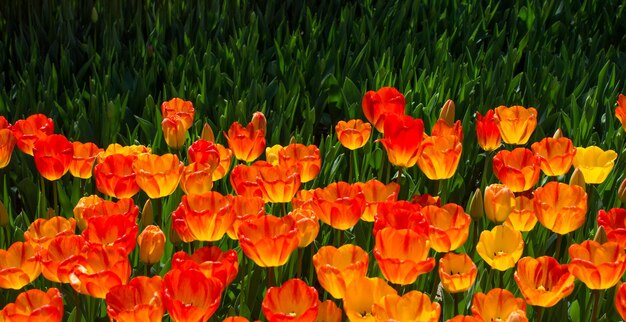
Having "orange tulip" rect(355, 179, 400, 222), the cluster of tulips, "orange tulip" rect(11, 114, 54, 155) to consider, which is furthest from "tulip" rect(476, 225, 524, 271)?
"orange tulip" rect(11, 114, 54, 155)

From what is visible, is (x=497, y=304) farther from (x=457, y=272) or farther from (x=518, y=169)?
(x=518, y=169)

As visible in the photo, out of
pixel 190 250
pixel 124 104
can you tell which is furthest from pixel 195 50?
pixel 190 250

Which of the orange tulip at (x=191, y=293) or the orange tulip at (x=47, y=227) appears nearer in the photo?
the orange tulip at (x=191, y=293)

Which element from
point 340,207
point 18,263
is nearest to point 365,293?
point 340,207

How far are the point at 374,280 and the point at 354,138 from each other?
3.04ft

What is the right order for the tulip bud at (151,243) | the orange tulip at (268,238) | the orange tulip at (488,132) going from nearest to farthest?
the orange tulip at (268,238), the tulip bud at (151,243), the orange tulip at (488,132)

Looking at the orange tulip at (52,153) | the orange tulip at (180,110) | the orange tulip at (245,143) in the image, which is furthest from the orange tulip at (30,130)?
the orange tulip at (245,143)

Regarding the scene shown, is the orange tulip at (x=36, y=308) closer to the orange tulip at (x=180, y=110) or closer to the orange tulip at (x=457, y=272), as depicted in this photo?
the orange tulip at (x=457, y=272)

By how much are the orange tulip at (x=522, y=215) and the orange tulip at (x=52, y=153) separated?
1035 millimetres

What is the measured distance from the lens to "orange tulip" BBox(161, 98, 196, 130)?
2.61 m

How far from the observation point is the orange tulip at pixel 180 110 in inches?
103

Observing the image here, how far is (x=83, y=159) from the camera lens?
2.33 meters

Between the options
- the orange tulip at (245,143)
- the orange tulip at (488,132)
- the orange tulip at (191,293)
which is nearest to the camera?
the orange tulip at (191,293)

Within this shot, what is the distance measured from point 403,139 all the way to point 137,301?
2.95 feet
